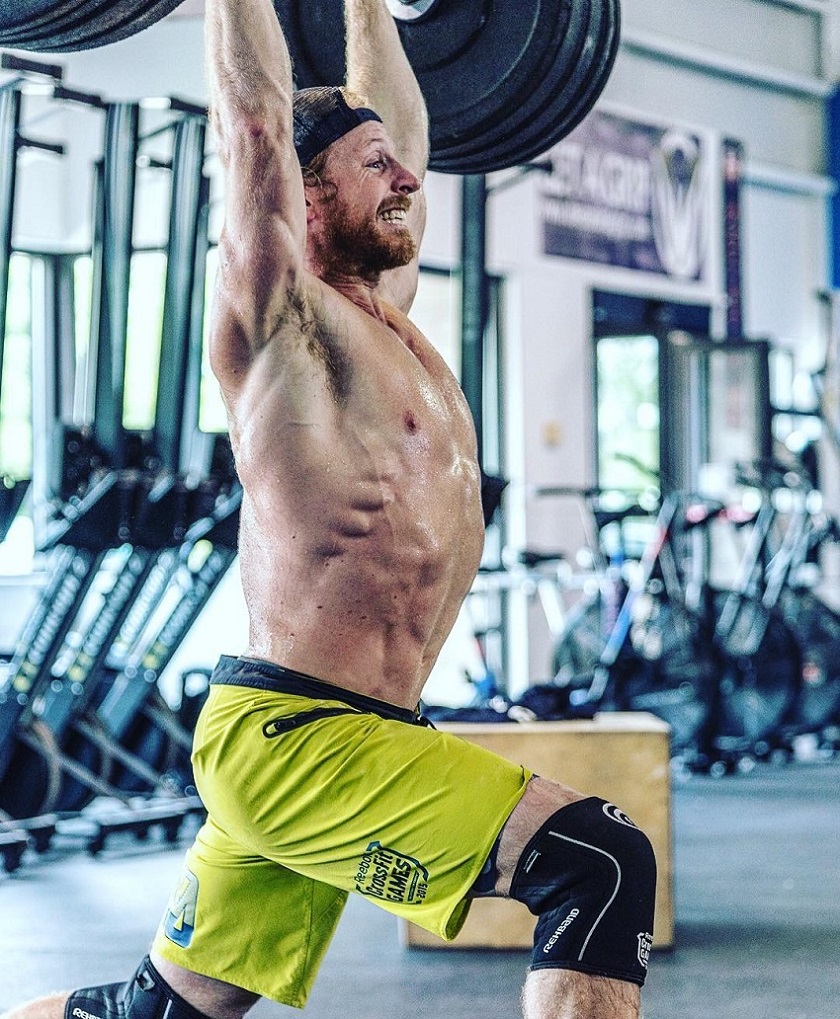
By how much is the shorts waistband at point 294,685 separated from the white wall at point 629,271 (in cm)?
500

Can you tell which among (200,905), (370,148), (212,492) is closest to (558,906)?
(200,905)

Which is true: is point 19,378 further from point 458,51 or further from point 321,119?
point 321,119

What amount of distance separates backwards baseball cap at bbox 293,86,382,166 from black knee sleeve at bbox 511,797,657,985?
0.91 meters

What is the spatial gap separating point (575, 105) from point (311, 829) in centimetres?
150

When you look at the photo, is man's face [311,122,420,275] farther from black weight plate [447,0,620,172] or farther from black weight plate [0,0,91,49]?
black weight plate [447,0,620,172]

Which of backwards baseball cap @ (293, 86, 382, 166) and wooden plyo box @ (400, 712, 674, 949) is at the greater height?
backwards baseball cap @ (293, 86, 382, 166)

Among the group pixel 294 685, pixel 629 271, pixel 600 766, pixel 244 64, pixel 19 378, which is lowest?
pixel 600 766

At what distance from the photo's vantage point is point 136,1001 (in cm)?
190

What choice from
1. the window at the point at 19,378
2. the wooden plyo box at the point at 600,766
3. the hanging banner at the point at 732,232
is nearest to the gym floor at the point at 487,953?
the wooden plyo box at the point at 600,766

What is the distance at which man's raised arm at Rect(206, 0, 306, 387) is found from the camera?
68.1 inches

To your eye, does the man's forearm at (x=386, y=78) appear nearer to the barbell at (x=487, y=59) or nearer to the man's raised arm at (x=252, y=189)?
the barbell at (x=487, y=59)

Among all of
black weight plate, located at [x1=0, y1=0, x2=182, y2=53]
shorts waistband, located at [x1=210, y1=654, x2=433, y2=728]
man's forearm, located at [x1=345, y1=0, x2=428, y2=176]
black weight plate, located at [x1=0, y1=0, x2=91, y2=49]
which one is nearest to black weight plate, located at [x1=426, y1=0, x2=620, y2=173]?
man's forearm, located at [x1=345, y1=0, x2=428, y2=176]

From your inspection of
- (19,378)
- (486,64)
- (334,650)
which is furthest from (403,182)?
(19,378)

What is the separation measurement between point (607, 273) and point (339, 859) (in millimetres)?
6984
